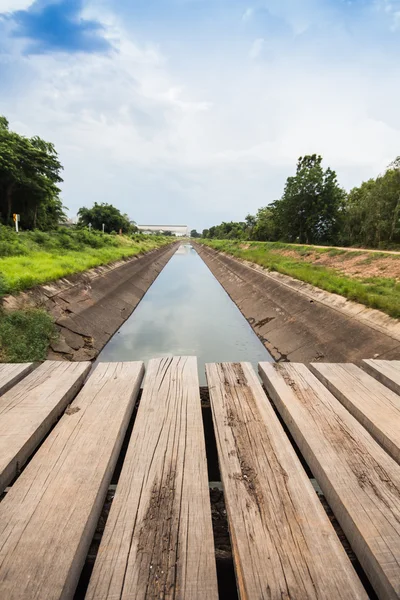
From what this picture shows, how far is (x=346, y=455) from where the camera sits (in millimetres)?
1216

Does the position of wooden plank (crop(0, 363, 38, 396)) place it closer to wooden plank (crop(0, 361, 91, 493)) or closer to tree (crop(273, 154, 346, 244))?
wooden plank (crop(0, 361, 91, 493))

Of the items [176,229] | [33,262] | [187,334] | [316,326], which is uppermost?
[176,229]

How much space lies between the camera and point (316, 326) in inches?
262

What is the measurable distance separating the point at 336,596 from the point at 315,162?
45.1 m

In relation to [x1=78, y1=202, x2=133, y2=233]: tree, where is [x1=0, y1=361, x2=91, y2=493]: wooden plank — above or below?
below

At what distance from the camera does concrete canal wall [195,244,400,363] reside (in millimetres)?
5004

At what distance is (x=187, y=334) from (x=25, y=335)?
150 inches

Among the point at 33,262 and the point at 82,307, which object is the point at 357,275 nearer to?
the point at 82,307

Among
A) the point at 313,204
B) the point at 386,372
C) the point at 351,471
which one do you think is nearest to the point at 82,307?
the point at 386,372

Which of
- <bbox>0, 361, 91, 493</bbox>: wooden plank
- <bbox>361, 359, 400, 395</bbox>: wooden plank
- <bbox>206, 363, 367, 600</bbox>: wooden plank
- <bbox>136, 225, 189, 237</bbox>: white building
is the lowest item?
<bbox>206, 363, 367, 600</bbox>: wooden plank

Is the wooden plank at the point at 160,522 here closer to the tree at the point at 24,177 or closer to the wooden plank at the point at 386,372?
the wooden plank at the point at 386,372

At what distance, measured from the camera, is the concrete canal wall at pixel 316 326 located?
5004mm

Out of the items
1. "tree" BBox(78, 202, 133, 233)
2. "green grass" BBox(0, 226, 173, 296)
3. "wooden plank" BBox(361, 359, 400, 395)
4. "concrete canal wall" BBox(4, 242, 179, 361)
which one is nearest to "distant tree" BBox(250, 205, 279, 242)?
"tree" BBox(78, 202, 133, 233)

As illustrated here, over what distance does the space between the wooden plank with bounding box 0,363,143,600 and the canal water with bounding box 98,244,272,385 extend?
3.85 metres
